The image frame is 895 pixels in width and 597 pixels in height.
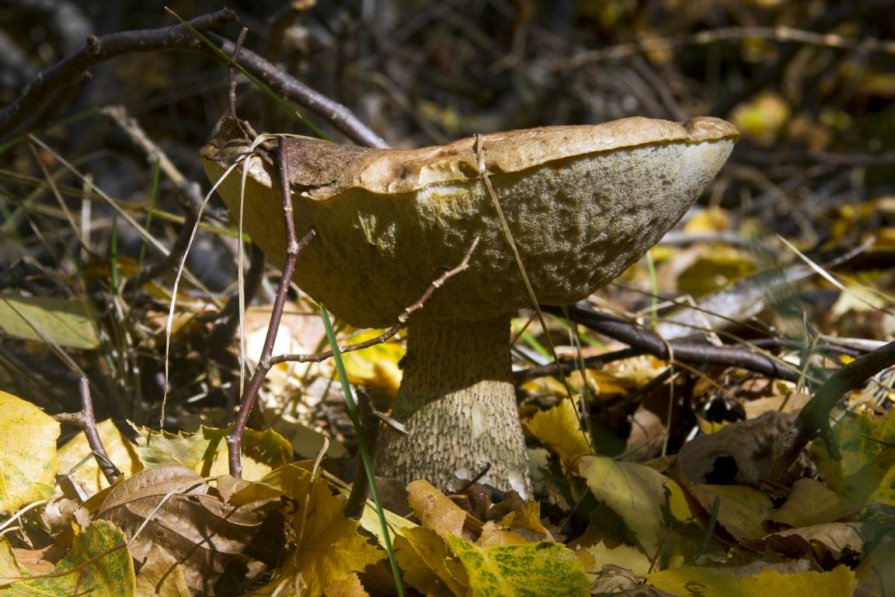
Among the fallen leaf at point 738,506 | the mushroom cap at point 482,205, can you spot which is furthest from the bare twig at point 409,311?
the fallen leaf at point 738,506

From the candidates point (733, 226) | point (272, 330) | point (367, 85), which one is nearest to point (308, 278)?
point (272, 330)

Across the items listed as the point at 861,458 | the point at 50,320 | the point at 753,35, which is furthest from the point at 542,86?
the point at 861,458

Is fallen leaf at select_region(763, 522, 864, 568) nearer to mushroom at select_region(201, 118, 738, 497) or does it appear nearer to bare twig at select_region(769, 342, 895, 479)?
bare twig at select_region(769, 342, 895, 479)

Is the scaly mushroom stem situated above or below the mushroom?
below

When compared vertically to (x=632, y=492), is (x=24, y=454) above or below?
above

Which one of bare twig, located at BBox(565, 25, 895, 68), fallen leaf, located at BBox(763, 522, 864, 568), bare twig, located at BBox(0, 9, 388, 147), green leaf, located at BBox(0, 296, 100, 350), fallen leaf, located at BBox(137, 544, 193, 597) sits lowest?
fallen leaf, located at BBox(763, 522, 864, 568)

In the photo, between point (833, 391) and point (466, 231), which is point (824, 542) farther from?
point (466, 231)

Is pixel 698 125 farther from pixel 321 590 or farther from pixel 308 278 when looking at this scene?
pixel 321 590

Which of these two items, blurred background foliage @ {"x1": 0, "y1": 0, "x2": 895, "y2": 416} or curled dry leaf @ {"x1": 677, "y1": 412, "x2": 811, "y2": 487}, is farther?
blurred background foliage @ {"x1": 0, "y1": 0, "x2": 895, "y2": 416}

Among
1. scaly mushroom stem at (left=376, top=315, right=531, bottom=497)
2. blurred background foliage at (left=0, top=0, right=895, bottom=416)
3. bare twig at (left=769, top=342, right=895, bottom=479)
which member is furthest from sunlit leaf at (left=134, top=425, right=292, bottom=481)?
blurred background foliage at (left=0, top=0, right=895, bottom=416)
